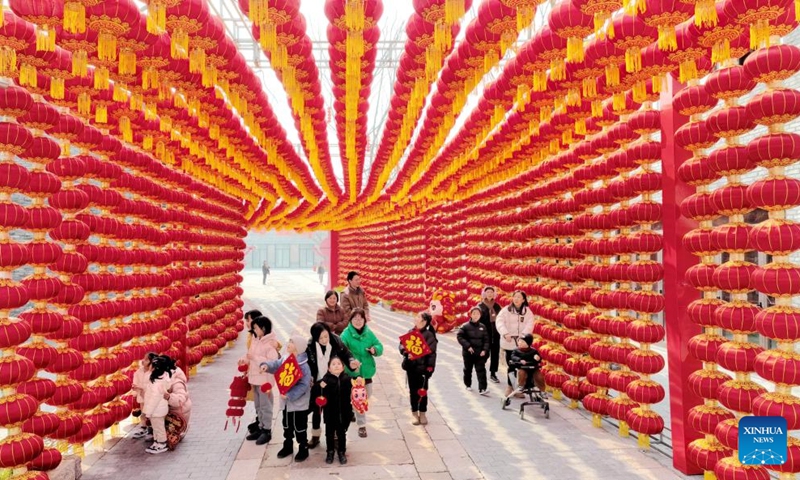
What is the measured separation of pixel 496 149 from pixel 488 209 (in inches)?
163

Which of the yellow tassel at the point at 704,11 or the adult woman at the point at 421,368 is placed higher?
the yellow tassel at the point at 704,11

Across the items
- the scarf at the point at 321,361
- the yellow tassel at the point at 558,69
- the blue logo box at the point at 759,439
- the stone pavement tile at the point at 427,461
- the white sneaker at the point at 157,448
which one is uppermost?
the yellow tassel at the point at 558,69

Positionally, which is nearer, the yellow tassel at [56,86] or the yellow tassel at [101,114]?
the yellow tassel at [56,86]

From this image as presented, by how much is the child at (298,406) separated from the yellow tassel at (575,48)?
419 cm

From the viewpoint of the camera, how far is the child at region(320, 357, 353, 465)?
6.38m

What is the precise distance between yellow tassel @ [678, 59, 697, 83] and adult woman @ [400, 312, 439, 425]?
4.21 m

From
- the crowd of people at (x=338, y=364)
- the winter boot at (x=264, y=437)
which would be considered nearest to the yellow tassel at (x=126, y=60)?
the crowd of people at (x=338, y=364)

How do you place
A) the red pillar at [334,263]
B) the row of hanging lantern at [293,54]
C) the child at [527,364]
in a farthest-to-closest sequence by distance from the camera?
the red pillar at [334,263] → the child at [527,364] → the row of hanging lantern at [293,54]

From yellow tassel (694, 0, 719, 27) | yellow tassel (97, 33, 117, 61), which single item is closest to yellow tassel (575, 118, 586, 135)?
yellow tassel (694, 0, 719, 27)

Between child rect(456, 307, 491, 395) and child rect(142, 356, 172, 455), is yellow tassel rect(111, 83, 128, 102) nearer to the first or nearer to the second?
child rect(142, 356, 172, 455)

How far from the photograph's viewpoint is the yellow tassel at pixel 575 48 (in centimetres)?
454

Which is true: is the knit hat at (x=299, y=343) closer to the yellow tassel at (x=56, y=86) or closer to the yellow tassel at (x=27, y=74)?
the yellow tassel at (x=56, y=86)

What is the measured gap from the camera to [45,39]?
436 centimetres

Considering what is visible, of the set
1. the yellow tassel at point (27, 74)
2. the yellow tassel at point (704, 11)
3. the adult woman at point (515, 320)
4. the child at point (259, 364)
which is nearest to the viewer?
the yellow tassel at point (704, 11)
